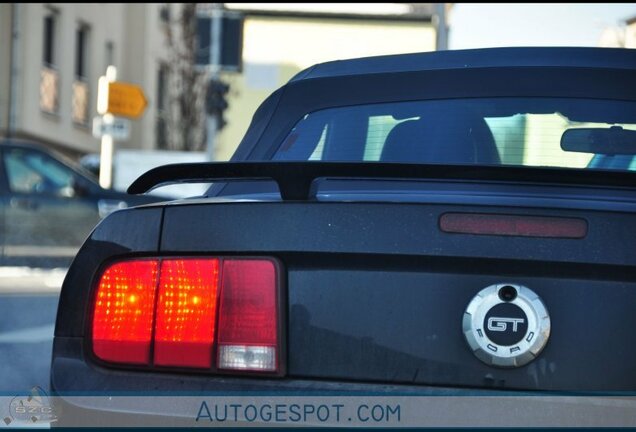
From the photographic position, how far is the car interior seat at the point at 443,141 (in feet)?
11.7

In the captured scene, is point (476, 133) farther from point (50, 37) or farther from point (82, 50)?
point (82, 50)

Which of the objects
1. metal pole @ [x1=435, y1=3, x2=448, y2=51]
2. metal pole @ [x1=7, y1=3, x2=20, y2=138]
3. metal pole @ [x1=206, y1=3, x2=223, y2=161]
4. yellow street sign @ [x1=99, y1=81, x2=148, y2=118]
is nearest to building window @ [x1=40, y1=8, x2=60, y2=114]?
metal pole @ [x1=7, y1=3, x2=20, y2=138]

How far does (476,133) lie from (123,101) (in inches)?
641

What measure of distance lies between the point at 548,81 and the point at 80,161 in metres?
28.3

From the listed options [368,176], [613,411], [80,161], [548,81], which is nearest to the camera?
[613,411]

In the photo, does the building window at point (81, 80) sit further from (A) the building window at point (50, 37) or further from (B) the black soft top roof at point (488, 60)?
(B) the black soft top roof at point (488, 60)

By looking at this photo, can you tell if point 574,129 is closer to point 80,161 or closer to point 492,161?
point 492,161

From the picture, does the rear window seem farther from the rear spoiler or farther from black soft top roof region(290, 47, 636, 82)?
the rear spoiler

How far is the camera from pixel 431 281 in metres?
2.53

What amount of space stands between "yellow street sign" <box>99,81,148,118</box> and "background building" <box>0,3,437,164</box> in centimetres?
162

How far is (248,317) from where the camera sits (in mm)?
2613

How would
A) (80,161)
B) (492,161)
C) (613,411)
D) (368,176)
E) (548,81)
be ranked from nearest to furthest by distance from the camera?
(613,411), (368,176), (492,161), (548,81), (80,161)

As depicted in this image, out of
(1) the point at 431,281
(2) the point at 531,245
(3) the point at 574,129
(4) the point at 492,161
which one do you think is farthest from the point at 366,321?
(3) the point at 574,129

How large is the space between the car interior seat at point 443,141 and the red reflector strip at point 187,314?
1.06 metres
